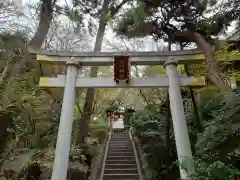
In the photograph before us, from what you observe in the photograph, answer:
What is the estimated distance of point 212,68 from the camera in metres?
5.95

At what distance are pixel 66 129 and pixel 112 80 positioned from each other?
66.6 inches

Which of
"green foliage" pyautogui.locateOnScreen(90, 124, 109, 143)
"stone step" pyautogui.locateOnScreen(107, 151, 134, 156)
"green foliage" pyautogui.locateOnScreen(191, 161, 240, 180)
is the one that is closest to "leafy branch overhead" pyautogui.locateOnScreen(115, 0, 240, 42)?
"green foliage" pyautogui.locateOnScreen(191, 161, 240, 180)

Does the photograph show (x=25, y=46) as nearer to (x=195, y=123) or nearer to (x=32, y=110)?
(x=32, y=110)

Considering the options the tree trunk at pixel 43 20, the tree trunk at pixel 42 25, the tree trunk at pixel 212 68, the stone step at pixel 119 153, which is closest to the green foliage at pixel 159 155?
the stone step at pixel 119 153

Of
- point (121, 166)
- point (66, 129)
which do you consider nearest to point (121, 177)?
point (121, 166)

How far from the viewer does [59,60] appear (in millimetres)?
6984

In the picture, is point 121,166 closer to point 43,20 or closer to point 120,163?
point 120,163

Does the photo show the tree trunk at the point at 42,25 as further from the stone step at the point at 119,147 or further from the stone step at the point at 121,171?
the stone step at the point at 119,147

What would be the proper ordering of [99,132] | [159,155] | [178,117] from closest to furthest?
[178,117] → [159,155] → [99,132]

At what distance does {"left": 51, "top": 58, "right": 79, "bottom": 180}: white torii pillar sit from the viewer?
5914mm

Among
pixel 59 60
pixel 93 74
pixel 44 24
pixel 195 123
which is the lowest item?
pixel 195 123

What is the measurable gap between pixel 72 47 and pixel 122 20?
6979 millimetres

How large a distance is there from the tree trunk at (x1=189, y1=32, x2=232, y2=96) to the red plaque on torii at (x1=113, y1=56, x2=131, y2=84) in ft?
6.01

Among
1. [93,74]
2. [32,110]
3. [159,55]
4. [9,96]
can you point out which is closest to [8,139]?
[32,110]
